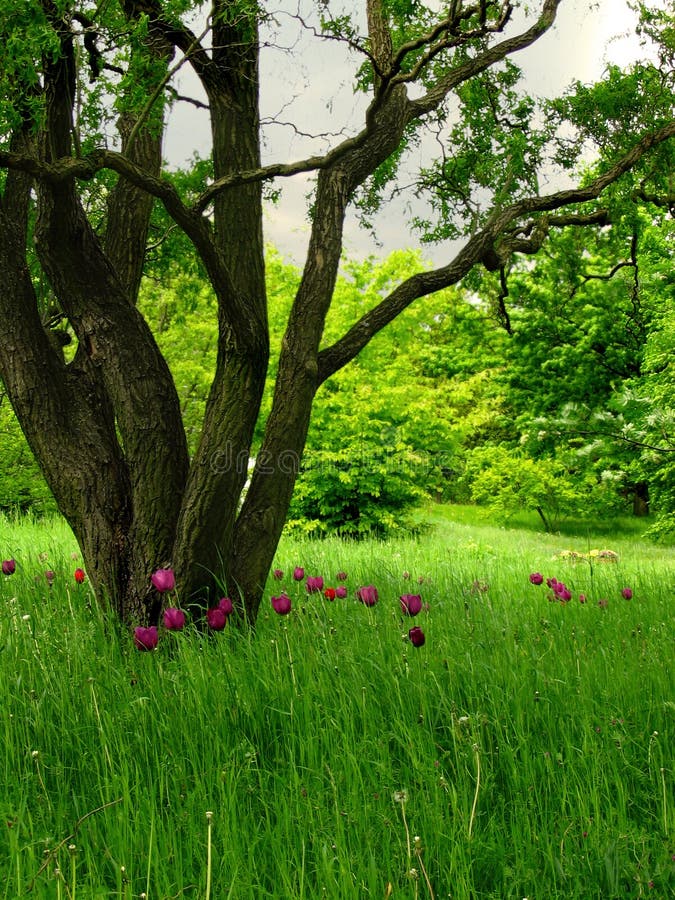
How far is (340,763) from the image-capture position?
2.63m

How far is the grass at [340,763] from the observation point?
2.09 metres

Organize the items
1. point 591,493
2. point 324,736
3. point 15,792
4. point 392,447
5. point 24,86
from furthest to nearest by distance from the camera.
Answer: point 591,493
point 392,447
point 24,86
point 324,736
point 15,792

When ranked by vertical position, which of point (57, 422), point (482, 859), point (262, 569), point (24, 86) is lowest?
point (482, 859)

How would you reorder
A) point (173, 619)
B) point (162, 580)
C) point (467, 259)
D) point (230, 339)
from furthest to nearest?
point (467, 259) < point (230, 339) < point (162, 580) < point (173, 619)

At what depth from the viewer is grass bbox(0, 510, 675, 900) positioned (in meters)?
2.09

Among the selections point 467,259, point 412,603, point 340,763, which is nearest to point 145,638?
point 340,763

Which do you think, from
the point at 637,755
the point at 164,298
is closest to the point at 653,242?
the point at 164,298

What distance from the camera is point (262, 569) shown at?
14.9 feet

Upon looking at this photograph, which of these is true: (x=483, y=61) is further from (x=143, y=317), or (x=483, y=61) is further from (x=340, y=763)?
(x=340, y=763)

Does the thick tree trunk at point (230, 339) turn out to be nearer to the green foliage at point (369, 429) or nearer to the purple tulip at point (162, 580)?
the purple tulip at point (162, 580)

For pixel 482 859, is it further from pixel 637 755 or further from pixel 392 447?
pixel 392 447

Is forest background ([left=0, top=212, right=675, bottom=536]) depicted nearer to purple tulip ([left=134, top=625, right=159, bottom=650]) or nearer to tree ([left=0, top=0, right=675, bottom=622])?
tree ([left=0, top=0, right=675, bottom=622])

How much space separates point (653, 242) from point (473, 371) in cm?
879

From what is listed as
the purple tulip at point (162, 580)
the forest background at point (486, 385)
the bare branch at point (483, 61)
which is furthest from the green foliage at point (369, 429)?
the purple tulip at point (162, 580)
